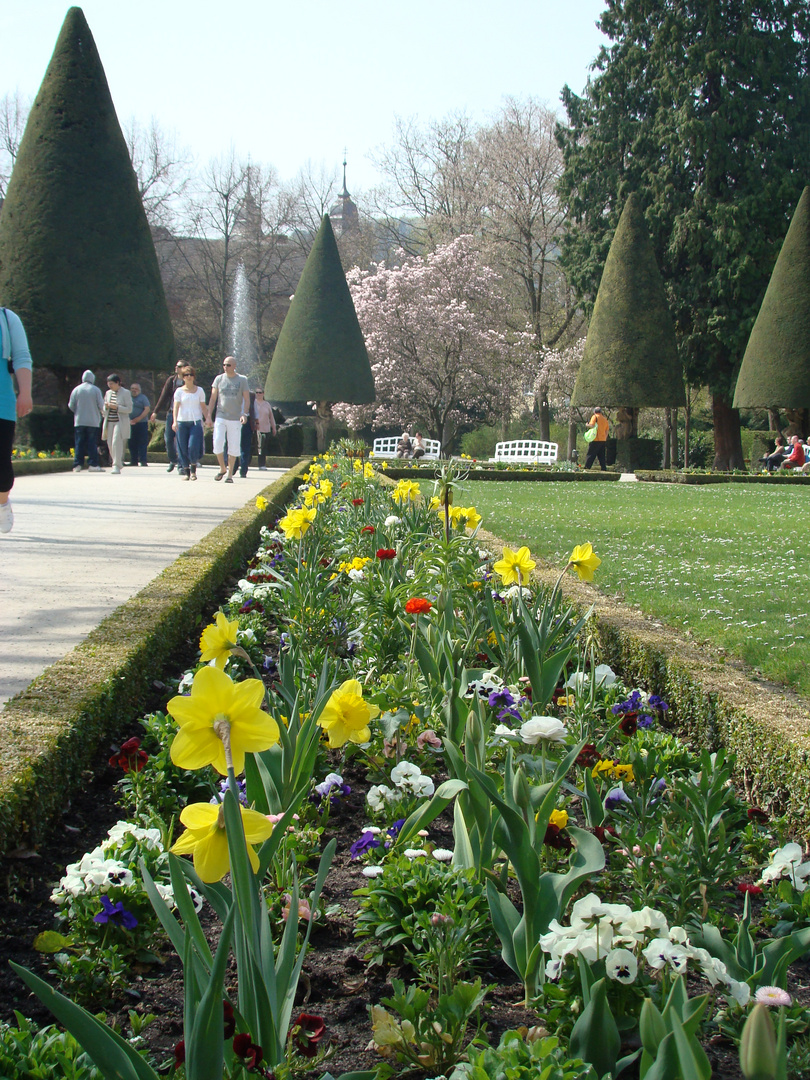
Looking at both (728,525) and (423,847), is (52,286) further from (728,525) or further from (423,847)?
(423,847)

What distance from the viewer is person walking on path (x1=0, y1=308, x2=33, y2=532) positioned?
5.16m

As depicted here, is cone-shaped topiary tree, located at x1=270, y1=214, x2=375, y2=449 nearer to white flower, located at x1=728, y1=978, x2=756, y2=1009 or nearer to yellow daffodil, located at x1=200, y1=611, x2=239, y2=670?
yellow daffodil, located at x1=200, y1=611, x2=239, y2=670

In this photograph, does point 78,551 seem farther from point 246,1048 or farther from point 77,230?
point 77,230

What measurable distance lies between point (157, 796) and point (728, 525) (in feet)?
23.4

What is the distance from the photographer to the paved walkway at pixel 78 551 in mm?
3639

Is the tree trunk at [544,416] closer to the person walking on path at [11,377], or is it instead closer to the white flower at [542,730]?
the person walking on path at [11,377]

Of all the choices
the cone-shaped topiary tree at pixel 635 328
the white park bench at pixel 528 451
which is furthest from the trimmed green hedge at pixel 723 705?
the white park bench at pixel 528 451

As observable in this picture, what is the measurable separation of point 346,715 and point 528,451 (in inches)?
993

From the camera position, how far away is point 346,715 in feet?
5.75

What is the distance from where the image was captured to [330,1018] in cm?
152

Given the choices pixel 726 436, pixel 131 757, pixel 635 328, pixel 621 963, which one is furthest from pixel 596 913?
pixel 726 436

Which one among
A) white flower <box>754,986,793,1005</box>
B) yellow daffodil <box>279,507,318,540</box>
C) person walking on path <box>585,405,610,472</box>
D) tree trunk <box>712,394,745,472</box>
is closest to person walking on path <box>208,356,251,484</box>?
yellow daffodil <box>279,507,318,540</box>

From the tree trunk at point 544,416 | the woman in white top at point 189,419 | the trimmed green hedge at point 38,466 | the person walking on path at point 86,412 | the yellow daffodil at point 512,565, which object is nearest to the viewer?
the yellow daffodil at point 512,565

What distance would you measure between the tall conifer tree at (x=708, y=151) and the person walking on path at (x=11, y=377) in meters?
20.2
